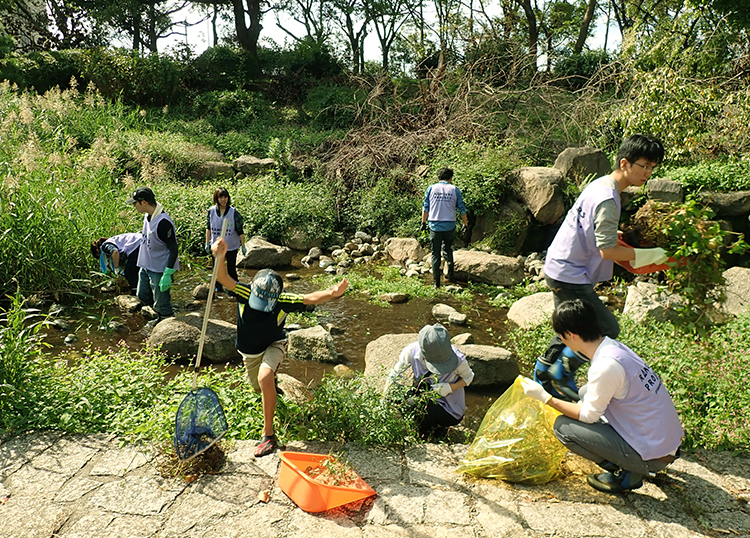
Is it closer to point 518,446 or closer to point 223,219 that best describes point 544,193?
point 223,219

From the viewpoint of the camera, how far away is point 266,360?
12.4 ft

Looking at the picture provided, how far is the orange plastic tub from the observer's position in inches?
119

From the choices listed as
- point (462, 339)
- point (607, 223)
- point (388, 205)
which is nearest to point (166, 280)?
point (462, 339)

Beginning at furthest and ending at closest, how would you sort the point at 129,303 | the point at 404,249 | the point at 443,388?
the point at 404,249, the point at 129,303, the point at 443,388

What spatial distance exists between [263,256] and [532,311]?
17.7 ft

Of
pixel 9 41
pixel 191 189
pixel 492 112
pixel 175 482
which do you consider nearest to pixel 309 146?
pixel 191 189

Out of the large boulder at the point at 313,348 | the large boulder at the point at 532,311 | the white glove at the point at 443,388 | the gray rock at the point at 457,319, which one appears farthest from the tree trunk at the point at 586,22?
the white glove at the point at 443,388

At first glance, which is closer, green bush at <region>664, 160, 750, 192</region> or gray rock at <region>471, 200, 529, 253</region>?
green bush at <region>664, 160, 750, 192</region>

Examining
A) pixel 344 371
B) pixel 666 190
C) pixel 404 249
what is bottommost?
pixel 344 371

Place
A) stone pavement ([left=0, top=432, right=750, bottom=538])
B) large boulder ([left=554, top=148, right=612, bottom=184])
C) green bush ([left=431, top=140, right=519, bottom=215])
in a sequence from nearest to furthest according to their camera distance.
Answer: stone pavement ([left=0, top=432, right=750, bottom=538]), large boulder ([left=554, top=148, right=612, bottom=184]), green bush ([left=431, top=140, right=519, bottom=215])

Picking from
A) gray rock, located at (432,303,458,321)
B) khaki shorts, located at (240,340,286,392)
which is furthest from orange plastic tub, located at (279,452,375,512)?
gray rock, located at (432,303,458,321)

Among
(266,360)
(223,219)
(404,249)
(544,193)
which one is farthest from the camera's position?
(404,249)

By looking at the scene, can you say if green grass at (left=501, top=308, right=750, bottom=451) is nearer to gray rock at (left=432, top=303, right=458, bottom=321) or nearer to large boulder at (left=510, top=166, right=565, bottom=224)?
gray rock at (left=432, top=303, right=458, bottom=321)

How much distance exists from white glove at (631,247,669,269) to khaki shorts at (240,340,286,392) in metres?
2.54
